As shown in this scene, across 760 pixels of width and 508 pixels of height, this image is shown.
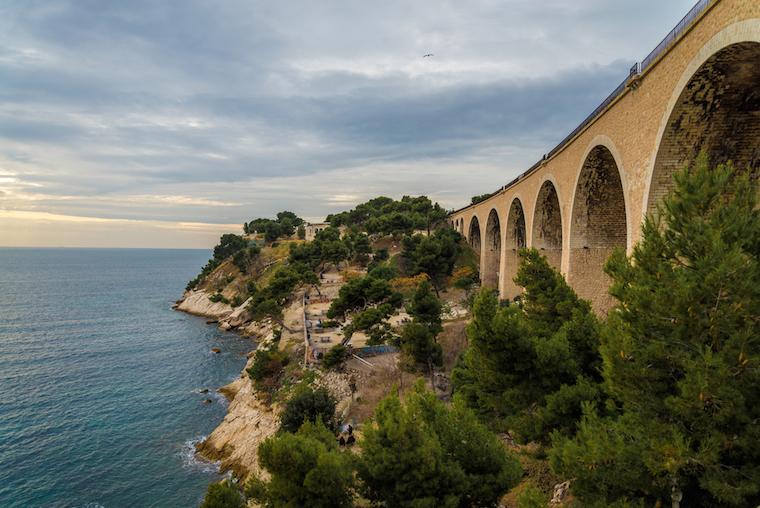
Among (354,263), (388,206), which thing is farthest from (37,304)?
(388,206)

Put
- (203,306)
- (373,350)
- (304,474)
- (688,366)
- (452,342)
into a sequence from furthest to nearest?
(203,306) → (373,350) → (452,342) → (304,474) → (688,366)

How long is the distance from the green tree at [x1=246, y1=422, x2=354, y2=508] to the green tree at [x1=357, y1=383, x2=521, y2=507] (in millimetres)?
528

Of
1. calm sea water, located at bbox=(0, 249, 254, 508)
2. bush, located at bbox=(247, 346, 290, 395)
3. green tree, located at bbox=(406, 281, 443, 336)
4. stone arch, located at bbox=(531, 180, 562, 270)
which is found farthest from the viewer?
bush, located at bbox=(247, 346, 290, 395)

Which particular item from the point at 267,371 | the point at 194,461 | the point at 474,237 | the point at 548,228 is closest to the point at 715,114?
the point at 548,228

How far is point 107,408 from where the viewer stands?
24.1m

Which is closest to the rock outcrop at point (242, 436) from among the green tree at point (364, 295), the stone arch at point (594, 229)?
the green tree at point (364, 295)

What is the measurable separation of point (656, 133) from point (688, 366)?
7938mm

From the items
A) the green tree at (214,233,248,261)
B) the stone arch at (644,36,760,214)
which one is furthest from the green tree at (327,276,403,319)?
the green tree at (214,233,248,261)

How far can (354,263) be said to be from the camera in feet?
178

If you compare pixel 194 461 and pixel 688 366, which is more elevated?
pixel 688 366

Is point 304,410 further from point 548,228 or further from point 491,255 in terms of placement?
point 491,255

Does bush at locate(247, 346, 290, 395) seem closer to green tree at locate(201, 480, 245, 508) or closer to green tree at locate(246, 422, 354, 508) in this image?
green tree at locate(201, 480, 245, 508)

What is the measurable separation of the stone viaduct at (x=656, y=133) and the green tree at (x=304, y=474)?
10.1 m

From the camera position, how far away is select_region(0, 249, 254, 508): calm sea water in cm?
1688
